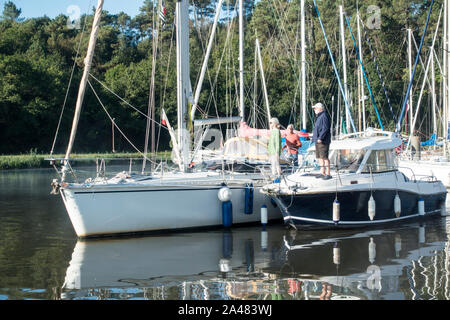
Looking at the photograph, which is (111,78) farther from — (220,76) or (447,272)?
(447,272)

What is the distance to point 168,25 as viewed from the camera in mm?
82375

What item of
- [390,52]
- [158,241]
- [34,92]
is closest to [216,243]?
[158,241]

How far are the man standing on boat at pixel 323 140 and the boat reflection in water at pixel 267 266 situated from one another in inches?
65.6

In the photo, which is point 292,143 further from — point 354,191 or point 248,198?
point 354,191

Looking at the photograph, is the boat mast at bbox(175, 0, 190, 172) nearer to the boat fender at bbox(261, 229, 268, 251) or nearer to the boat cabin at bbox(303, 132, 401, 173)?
the boat fender at bbox(261, 229, 268, 251)

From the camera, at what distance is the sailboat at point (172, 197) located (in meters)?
14.6

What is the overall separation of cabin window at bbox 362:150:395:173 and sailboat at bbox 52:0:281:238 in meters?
2.97

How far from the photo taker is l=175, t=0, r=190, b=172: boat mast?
55.4 feet

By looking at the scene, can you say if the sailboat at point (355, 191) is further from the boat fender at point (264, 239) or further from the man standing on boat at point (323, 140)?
the boat fender at point (264, 239)

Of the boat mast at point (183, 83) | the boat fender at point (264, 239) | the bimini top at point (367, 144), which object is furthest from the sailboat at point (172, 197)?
the bimini top at point (367, 144)

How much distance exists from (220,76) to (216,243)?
55.1 meters

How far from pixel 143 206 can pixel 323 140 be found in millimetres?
4994

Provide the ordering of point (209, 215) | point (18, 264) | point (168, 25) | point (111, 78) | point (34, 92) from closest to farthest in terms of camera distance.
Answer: point (18, 264), point (209, 215), point (34, 92), point (111, 78), point (168, 25)

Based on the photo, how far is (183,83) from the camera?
55.6 ft
